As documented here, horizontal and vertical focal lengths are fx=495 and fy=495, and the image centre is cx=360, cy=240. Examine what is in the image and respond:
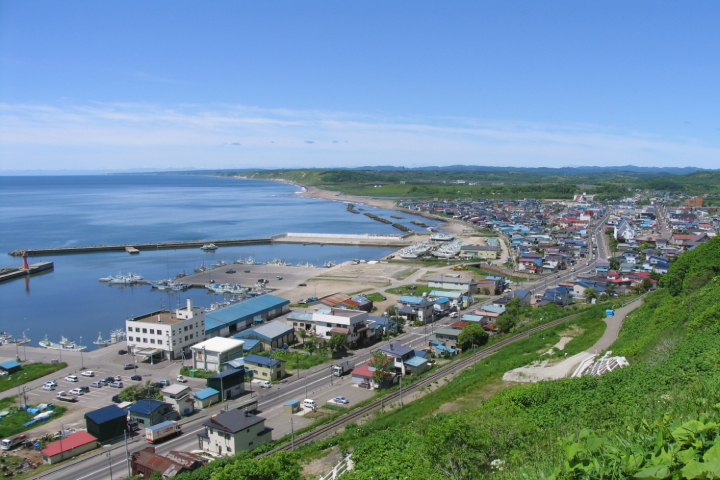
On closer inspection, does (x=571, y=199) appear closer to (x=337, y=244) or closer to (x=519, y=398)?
(x=337, y=244)

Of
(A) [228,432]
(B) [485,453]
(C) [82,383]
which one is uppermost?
(B) [485,453]

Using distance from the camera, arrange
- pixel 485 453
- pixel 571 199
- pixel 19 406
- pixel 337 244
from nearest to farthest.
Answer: pixel 485 453 → pixel 19 406 → pixel 337 244 → pixel 571 199

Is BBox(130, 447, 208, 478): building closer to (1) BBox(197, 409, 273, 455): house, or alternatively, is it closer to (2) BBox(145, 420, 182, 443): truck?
(1) BBox(197, 409, 273, 455): house

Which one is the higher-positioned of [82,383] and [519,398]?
[519,398]

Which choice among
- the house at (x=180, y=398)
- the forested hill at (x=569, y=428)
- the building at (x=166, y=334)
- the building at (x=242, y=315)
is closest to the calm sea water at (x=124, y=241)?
the building at (x=166, y=334)

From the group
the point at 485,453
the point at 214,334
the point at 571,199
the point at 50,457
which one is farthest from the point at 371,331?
the point at 571,199

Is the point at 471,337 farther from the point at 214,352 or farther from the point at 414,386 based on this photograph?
the point at 214,352

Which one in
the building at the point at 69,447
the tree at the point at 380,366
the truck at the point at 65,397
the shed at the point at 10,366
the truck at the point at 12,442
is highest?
the tree at the point at 380,366

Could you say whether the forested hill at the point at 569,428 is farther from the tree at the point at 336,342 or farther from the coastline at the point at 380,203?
the coastline at the point at 380,203
